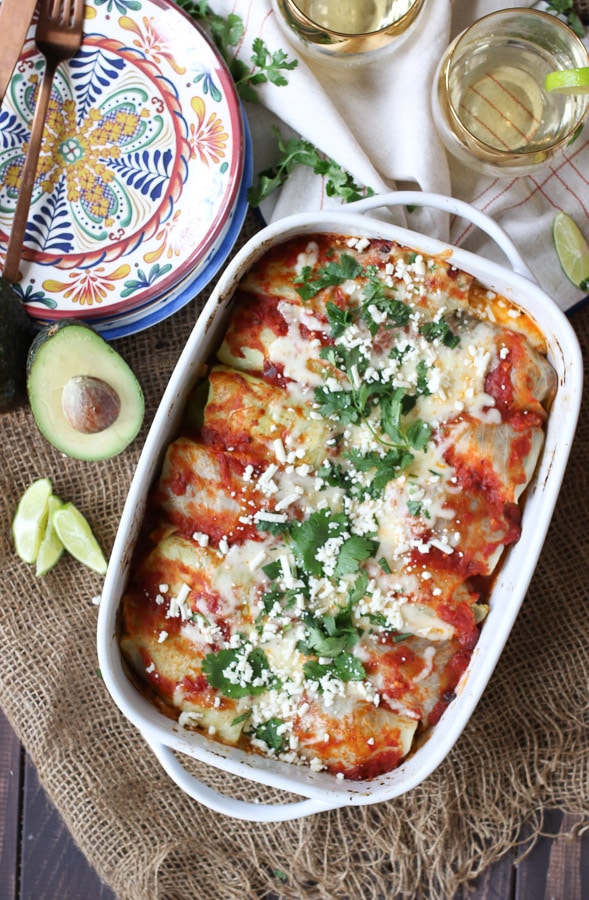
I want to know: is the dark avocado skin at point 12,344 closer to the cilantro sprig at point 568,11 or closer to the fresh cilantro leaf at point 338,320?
the fresh cilantro leaf at point 338,320

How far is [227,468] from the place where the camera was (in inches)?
86.4

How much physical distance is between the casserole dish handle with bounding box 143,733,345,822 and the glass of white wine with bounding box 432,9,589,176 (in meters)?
1.87

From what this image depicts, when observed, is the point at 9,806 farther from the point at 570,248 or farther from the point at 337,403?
the point at 570,248

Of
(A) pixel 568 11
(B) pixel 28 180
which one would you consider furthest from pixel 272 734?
(A) pixel 568 11

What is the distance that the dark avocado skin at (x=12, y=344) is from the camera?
2256 millimetres

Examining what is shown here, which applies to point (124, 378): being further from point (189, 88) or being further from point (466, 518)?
point (466, 518)

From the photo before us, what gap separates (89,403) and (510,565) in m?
1.23

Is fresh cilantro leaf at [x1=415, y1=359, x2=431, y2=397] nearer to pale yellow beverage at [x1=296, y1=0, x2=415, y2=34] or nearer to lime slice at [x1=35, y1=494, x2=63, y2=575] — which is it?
pale yellow beverage at [x1=296, y1=0, x2=415, y2=34]

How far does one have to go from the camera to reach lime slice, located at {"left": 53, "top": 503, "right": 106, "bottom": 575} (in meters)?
2.61

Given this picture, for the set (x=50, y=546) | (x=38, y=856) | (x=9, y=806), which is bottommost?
(x=38, y=856)

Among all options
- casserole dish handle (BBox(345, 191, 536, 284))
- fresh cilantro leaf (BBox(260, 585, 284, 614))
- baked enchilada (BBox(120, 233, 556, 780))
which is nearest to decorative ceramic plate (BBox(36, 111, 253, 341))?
baked enchilada (BBox(120, 233, 556, 780))

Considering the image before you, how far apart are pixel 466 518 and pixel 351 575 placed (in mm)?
345

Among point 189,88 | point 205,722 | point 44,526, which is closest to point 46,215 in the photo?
point 189,88

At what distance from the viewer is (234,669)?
221cm
